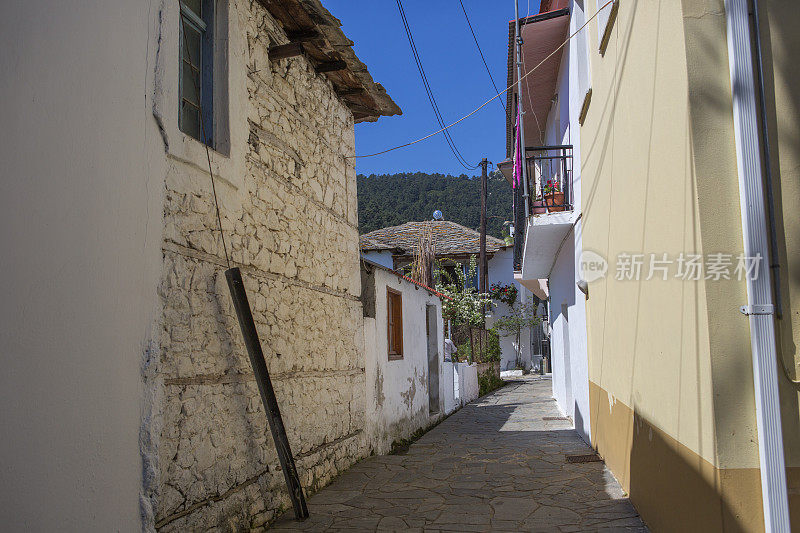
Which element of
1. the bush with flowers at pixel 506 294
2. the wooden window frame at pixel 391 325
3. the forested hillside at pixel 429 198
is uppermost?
the forested hillside at pixel 429 198

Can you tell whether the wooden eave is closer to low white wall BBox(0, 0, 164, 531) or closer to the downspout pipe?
low white wall BBox(0, 0, 164, 531)

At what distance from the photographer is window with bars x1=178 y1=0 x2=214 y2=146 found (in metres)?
4.59

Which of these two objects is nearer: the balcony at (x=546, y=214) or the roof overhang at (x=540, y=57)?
the balcony at (x=546, y=214)

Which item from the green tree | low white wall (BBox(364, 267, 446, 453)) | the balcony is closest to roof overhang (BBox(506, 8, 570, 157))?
the balcony

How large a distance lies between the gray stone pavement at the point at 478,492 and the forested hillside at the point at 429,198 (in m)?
36.2

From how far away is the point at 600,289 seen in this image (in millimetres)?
6652

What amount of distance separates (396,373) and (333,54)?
15.9ft

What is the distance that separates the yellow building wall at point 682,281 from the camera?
2924mm

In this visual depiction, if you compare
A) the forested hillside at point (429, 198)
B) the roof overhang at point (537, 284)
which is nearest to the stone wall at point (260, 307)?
the roof overhang at point (537, 284)

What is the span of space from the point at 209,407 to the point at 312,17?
11.8ft

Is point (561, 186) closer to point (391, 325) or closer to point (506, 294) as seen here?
point (391, 325)

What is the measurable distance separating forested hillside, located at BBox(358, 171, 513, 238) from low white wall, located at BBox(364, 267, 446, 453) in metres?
33.0

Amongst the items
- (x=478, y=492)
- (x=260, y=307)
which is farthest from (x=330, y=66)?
(x=478, y=492)
